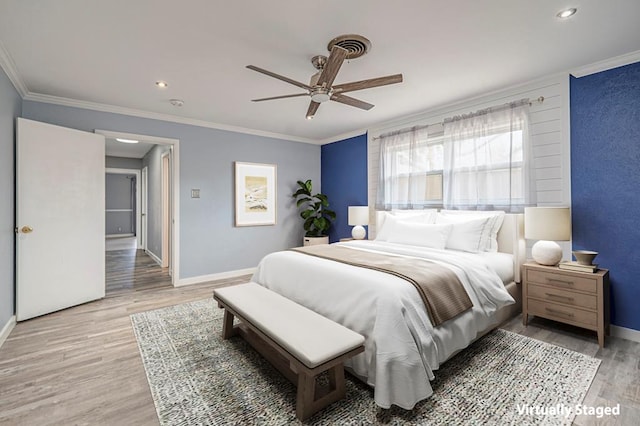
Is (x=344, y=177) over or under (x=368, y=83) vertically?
under

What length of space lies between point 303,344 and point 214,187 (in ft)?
12.2

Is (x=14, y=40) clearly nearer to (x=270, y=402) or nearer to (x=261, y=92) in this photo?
(x=261, y=92)

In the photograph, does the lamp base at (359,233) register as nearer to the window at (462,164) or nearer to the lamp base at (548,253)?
the window at (462,164)

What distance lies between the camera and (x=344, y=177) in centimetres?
553

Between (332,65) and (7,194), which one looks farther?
(7,194)

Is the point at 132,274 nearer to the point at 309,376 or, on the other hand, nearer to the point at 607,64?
the point at 309,376

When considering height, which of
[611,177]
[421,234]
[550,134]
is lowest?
[421,234]

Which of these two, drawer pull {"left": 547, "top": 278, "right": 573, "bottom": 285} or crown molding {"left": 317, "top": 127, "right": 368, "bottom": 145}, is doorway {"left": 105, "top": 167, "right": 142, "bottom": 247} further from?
drawer pull {"left": 547, "top": 278, "right": 573, "bottom": 285}

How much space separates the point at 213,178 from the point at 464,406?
4.34m

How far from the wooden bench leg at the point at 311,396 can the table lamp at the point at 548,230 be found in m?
2.32

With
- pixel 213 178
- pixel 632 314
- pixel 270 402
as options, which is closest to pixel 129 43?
pixel 213 178

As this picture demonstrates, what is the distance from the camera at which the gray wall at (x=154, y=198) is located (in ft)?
19.7

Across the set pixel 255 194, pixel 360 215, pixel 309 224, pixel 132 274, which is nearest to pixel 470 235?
pixel 360 215

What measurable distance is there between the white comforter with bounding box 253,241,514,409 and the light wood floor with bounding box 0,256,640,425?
76cm
